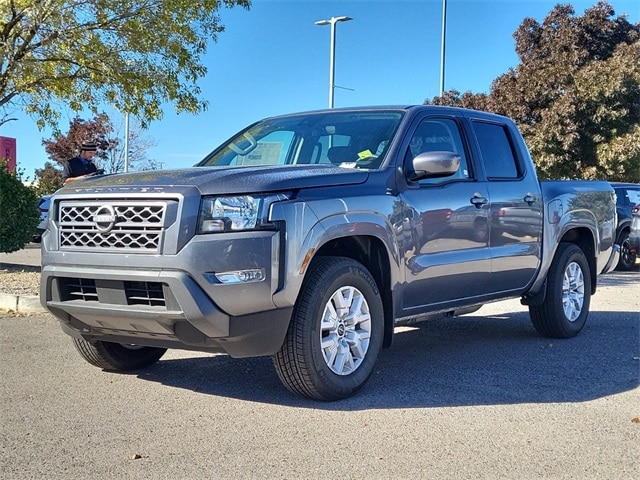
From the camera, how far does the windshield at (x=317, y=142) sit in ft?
17.5

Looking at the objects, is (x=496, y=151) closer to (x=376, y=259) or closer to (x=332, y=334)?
(x=376, y=259)

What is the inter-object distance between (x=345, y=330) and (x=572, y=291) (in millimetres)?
3361

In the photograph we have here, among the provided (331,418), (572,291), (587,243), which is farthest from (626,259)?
(331,418)

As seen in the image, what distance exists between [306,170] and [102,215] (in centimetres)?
128

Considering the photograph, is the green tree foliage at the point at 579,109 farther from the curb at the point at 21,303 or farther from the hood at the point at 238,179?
the hood at the point at 238,179

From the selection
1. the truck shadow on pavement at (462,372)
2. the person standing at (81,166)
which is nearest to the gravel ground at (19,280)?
the person standing at (81,166)

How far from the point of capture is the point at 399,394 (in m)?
4.89

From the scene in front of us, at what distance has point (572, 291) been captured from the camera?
23.6 ft

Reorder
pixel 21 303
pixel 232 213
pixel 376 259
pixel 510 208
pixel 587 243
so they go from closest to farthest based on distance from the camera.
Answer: pixel 232 213
pixel 376 259
pixel 510 208
pixel 587 243
pixel 21 303

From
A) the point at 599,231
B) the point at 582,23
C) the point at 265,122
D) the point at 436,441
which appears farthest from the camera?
the point at 582,23

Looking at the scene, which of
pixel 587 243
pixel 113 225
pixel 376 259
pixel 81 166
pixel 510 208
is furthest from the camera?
pixel 81 166

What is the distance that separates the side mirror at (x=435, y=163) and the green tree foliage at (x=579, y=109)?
15.4 metres

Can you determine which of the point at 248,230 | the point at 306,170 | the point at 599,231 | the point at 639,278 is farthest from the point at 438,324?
the point at 639,278

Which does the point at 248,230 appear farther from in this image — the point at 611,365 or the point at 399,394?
the point at 611,365
